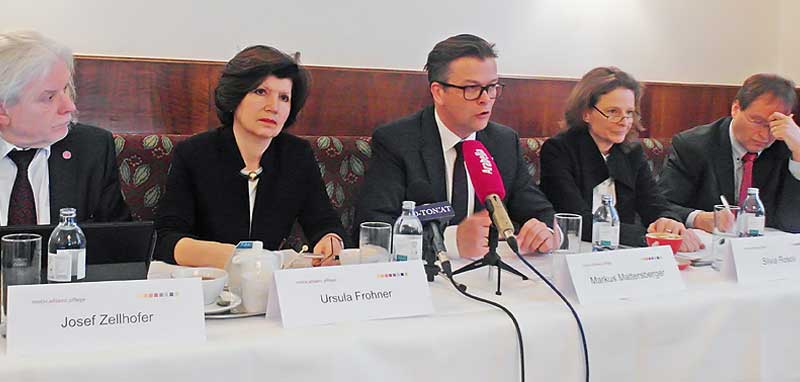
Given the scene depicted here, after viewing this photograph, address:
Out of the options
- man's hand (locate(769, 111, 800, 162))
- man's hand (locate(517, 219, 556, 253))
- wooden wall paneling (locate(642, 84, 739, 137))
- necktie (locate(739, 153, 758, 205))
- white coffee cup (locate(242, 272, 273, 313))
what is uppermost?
wooden wall paneling (locate(642, 84, 739, 137))

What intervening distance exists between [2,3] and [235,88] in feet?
3.89

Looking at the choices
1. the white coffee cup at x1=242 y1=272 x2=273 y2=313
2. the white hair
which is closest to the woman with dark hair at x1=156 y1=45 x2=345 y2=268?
the white hair

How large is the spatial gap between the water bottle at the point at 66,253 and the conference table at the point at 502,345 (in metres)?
0.16

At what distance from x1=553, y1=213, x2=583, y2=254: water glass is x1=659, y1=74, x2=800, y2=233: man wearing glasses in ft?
2.88

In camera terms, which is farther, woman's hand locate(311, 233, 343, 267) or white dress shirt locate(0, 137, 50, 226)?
Answer: white dress shirt locate(0, 137, 50, 226)

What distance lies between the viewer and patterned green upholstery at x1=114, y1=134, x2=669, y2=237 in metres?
2.29

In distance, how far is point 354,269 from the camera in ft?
3.87

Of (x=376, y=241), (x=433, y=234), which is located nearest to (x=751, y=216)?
(x=433, y=234)

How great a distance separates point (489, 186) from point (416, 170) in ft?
2.44

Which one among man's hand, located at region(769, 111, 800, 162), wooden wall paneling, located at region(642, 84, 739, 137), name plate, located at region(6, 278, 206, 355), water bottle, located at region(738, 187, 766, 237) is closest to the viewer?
name plate, located at region(6, 278, 206, 355)

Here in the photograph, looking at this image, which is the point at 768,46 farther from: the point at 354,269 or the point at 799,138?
the point at 354,269

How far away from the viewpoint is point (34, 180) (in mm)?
1800

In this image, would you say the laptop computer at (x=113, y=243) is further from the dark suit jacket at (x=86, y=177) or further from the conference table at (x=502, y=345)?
the dark suit jacket at (x=86, y=177)

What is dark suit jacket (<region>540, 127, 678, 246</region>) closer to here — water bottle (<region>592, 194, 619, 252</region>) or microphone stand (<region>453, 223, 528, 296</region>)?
water bottle (<region>592, 194, 619, 252</region>)
